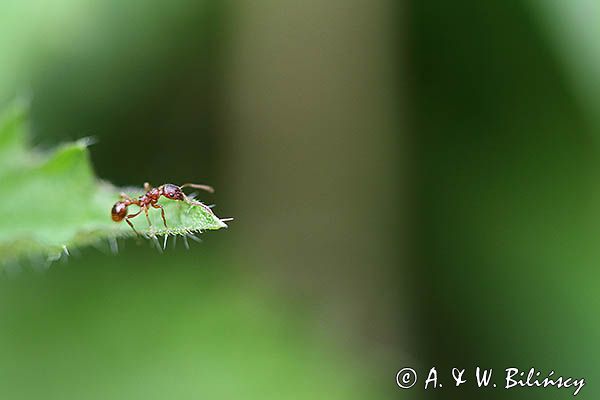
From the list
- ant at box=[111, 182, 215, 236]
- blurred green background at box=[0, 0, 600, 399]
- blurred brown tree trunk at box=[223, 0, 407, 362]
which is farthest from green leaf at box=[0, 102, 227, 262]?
blurred brown tree trunk at box=[223, 0, 407, 362]

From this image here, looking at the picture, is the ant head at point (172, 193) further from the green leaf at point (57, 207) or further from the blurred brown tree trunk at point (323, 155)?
the blurred brown tree trunk at point (323, 155)

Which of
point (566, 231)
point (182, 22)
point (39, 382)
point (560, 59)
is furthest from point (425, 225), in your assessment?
point (39, 382)

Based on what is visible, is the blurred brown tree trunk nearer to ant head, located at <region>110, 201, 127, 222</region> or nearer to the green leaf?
ant head, located at <region>110, 201, 127, 222</region>

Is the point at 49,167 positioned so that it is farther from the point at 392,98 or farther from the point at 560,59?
the point at 392,98

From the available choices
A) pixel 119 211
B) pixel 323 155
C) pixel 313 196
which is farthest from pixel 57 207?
pixel 323 155

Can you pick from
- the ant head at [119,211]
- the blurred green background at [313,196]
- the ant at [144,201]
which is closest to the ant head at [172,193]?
the ant at [144,201]
